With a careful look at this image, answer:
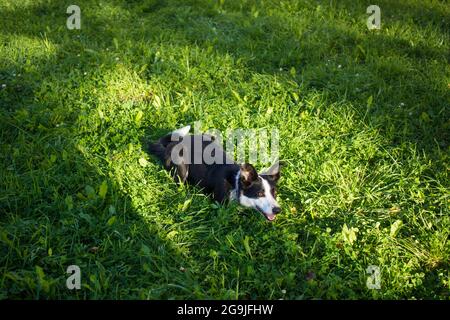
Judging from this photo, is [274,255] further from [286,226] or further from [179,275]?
[179,275]

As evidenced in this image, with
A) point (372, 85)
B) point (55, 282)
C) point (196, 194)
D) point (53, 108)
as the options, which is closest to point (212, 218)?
point (196, 194)

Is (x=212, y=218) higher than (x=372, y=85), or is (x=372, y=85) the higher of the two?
(x=372, y=85)

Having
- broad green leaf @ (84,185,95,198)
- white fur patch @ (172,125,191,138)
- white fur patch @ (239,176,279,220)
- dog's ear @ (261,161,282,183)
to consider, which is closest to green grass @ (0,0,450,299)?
broad green leaf @ (84,185,95,198)

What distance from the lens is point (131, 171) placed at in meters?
3.89

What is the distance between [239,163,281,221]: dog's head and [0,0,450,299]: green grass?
0.44ft

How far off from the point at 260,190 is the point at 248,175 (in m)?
0.16

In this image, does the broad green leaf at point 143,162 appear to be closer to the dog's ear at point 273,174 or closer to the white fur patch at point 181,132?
the white fur patch at point 181,132

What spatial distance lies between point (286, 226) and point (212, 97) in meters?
2.07

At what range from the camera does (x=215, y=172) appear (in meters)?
3.86

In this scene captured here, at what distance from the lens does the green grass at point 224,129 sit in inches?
120

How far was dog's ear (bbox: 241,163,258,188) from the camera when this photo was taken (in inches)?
138

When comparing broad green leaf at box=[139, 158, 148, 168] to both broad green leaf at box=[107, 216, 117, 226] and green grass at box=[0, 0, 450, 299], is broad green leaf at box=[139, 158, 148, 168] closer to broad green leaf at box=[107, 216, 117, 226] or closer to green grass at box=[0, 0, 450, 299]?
green grass at box=[0, 0, 450, 299]

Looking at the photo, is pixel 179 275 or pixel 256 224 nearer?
pixel 179 275

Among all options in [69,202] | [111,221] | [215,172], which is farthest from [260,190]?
[69,202]
